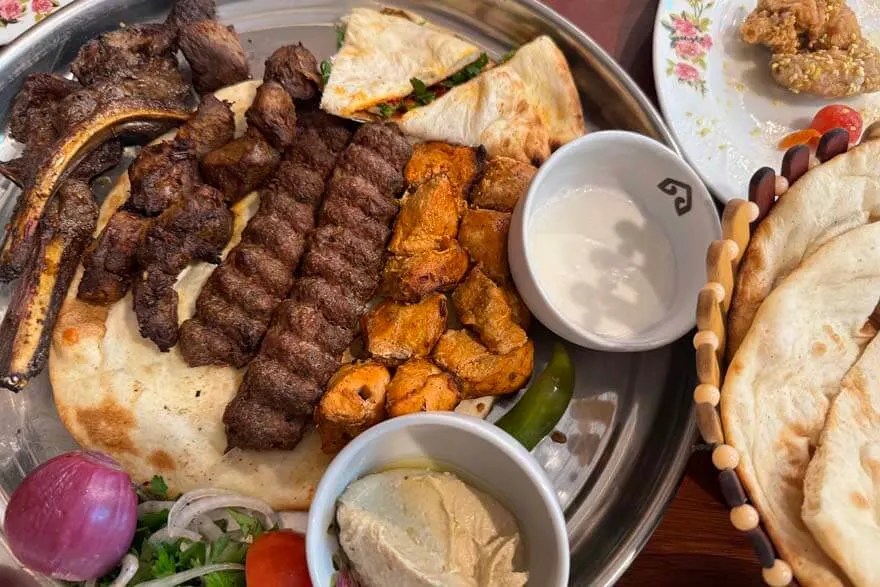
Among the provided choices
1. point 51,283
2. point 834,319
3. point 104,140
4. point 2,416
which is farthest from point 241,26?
point 834,319

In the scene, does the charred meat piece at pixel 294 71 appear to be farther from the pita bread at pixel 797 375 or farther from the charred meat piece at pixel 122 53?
the pita bread at pixel 797 375

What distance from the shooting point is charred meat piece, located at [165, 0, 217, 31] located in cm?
265

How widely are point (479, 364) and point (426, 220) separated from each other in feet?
1.84

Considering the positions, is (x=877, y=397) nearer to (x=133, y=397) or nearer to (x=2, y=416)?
(x=133, y=397)

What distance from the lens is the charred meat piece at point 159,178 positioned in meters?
2.42

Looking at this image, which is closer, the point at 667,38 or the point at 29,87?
the point at 29,87

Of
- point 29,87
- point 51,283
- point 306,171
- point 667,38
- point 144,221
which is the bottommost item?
point 51,283

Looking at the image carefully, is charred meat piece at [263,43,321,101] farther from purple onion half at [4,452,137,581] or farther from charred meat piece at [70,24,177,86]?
purple onion half at [4,452,137,581]

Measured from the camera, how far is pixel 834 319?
191 centimetres

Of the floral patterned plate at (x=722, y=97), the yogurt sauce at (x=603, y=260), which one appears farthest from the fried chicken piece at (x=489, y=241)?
the floral patterned plate at (x=722, y=97)

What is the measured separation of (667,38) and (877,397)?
6.18ft

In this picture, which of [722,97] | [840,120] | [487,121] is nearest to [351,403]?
[487,121]

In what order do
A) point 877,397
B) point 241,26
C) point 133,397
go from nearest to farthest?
point 877,397 < point 133,397 < point 241,26

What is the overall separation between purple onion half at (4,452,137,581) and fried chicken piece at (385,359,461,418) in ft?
3.01
